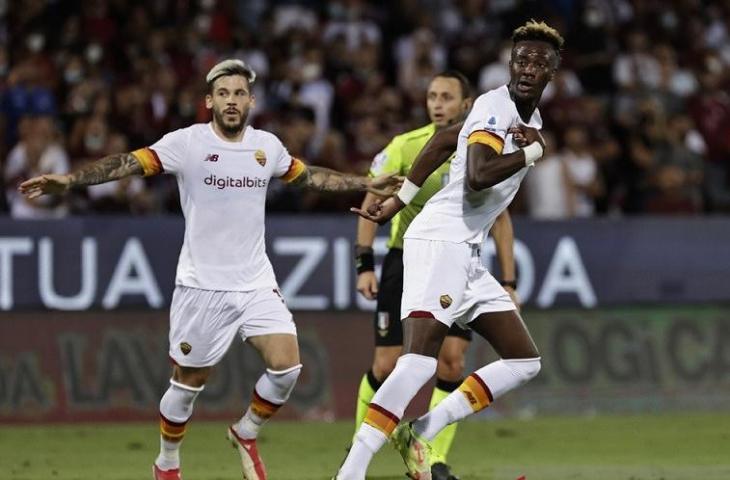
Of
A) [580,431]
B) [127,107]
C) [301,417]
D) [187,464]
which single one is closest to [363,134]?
[127,107]

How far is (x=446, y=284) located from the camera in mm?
8773

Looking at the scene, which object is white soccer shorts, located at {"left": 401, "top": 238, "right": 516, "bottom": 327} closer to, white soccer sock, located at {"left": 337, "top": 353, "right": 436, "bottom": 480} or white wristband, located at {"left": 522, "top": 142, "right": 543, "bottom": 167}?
white soccer sock, located at {"left": 337, "top": 353, "right": 436, "bottom": 480}

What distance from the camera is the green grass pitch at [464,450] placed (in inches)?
432

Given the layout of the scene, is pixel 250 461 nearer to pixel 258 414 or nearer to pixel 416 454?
pixel 258 414

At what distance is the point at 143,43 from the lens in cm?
1792

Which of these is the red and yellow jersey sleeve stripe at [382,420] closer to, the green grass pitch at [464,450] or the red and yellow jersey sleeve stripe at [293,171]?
the red and yellow jersey sleeve stripe at [293,171]

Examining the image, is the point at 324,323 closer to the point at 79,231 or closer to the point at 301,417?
the point at 301,417

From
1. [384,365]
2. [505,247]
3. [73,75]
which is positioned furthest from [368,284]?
[73,75]

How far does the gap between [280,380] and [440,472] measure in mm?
1294

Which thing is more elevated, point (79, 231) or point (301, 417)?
point (79, 231)

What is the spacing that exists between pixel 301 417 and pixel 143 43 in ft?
17.3

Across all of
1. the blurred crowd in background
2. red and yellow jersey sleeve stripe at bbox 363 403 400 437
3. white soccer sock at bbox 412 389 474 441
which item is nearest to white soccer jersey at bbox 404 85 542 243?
white soccer sock at bbox 412 389 474 441

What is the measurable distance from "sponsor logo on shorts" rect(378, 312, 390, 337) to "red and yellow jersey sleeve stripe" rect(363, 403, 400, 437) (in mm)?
2093

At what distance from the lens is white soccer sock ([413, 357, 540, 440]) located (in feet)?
29.0
